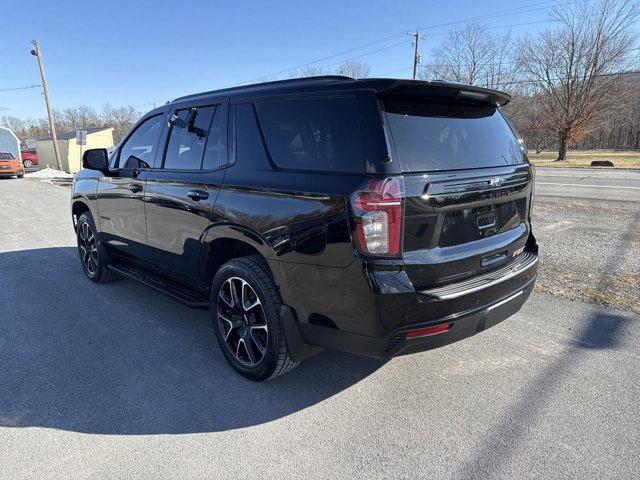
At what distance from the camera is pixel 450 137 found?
8.78 feet

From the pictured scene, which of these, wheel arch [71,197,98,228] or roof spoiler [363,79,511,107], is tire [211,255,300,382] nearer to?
roof spoiler [363,79,511,107]

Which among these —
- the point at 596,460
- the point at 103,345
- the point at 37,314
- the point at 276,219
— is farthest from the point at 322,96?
the point at 37,314

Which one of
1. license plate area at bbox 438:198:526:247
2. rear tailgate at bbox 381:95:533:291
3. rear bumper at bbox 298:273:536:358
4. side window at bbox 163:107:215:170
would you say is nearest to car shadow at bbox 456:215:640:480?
rear bumper at bbox 298:273:536:358

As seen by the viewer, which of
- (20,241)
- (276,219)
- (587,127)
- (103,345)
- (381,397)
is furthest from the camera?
(587,127)

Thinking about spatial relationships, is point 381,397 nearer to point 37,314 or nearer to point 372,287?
point 372,287

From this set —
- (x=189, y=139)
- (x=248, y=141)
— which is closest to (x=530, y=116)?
(x=189, y=139)

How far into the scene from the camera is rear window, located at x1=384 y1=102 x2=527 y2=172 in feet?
7.91

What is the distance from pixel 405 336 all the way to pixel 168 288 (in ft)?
7.72

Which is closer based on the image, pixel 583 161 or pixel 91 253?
pixel 91 253

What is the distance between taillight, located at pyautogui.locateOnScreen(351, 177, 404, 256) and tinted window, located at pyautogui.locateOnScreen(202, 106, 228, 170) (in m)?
1.36

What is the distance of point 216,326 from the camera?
328 cm

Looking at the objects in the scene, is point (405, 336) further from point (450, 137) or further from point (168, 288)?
point (168, 288)

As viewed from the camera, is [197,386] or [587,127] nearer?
[197,386]

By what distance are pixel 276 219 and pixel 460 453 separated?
168cm
